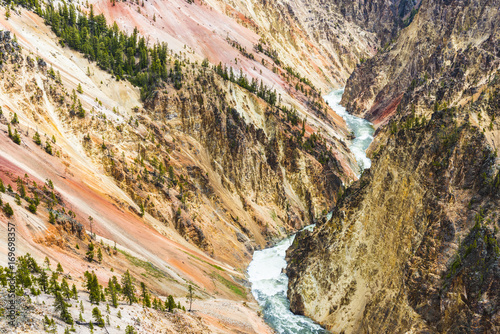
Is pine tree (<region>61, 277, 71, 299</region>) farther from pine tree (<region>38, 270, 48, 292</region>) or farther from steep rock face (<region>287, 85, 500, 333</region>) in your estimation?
steep rock face (<region>287, 85, 500, 333</region>)

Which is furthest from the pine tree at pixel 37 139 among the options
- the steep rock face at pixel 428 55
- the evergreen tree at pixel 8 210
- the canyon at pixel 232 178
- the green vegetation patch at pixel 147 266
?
the steep rock face at pixel 428 55

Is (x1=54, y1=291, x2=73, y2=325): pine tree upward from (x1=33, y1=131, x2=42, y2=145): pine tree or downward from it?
upward

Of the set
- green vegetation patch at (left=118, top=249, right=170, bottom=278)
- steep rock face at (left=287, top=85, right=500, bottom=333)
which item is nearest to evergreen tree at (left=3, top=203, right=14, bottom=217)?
green vegetation patch at (left=118, top=249, right=170, bottom=278)

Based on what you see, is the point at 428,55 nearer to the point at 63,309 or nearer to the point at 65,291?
the point at 65,291

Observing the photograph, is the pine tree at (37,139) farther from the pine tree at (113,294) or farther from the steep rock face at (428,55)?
the steep rock face at (428,55)

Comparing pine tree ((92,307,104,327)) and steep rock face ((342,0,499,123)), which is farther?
steep rock face ((342,0,499,123))

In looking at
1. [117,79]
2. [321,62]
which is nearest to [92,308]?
[117,79]
